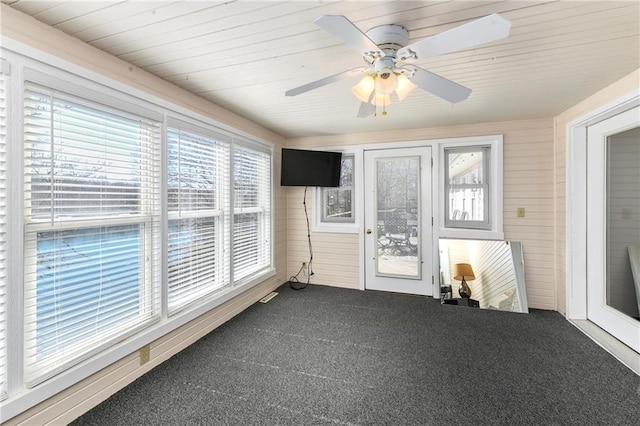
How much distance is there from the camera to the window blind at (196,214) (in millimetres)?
2422

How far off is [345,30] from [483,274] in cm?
339

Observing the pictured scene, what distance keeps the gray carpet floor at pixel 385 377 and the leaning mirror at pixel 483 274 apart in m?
0.30

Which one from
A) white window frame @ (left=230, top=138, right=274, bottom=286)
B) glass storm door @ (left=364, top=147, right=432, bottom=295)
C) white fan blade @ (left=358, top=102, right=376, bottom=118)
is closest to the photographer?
white fan blade @ (left=358, top=102, right=376, bottom=118)

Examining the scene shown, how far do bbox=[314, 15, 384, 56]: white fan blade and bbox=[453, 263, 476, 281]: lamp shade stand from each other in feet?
10.0

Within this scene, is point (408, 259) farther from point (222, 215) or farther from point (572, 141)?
point (222, 215)

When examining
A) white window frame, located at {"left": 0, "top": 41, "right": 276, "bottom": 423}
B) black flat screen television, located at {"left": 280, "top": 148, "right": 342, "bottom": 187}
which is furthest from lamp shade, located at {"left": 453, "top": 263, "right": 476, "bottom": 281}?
white window frame, located at {"left": 0, "top": 41, "right": 276, "bottom": 423}

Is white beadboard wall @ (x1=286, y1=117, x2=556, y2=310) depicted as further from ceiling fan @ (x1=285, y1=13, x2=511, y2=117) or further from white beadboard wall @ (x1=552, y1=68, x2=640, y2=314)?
ceiling fan @ (x1=285, y1=13, x2=511, y2=117)

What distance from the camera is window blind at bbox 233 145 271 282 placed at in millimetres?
3281

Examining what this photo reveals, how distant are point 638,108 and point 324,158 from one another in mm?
3087

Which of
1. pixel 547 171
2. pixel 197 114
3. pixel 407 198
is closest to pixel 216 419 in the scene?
pixel 197 114

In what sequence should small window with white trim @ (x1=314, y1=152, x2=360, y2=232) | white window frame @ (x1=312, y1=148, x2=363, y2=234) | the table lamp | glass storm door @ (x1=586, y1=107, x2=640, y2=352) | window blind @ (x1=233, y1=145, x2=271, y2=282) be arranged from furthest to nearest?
1. small window with white trim @ (x1=314, y1=152, x2=360, y2=232)
2. white window frame @ (x1=312, y1=148, x2=363, y2=234)
3. the table lamp
4. window blind @ (x1=233, y1=145, x2=271, y2=282)
5. glass storm door @ (x1=586, y1=107, x2=640, y2=352)

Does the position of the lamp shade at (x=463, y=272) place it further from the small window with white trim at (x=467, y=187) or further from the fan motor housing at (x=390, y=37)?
the fan motor housing at (x=390, y=37)

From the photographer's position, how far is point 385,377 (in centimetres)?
211

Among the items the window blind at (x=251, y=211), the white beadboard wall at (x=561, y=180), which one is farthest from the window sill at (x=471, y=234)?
the window blind at (x=251, y=211)
